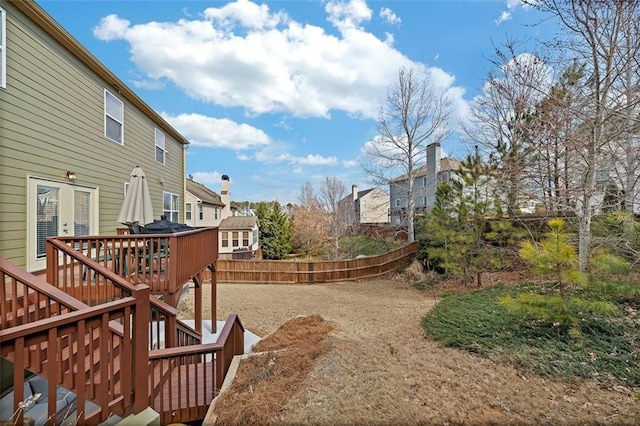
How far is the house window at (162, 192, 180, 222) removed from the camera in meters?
11.1

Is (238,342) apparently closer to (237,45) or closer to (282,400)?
(282,400)

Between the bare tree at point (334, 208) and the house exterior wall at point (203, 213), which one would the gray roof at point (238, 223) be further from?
the bare tree at point (334, 208)

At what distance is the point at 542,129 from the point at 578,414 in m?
5.57

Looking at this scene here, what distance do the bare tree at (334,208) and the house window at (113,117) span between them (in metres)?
15.2

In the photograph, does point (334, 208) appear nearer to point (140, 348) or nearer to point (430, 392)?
point (430, 392)

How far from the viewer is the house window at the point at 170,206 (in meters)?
11.1

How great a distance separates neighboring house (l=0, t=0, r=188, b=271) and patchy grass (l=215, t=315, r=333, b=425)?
442 centimetres

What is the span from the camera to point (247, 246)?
2439 cm

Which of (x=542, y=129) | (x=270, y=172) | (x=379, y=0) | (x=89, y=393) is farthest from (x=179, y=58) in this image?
(x=270, y=172)

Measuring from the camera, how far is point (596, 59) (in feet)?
19.4

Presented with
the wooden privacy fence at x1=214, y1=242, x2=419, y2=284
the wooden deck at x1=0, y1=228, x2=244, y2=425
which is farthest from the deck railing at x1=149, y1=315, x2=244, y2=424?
the wooden privacy fence at x1=214, y1=242, x2=419, y2=284

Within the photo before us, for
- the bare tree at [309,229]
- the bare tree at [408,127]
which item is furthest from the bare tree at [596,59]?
the bare tree at [309,229]

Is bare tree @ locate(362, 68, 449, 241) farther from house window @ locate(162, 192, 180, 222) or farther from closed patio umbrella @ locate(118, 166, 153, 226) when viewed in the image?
closed patio umbrella @ locate(118, 166, 153, 226)

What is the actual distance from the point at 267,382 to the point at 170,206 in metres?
10.2
